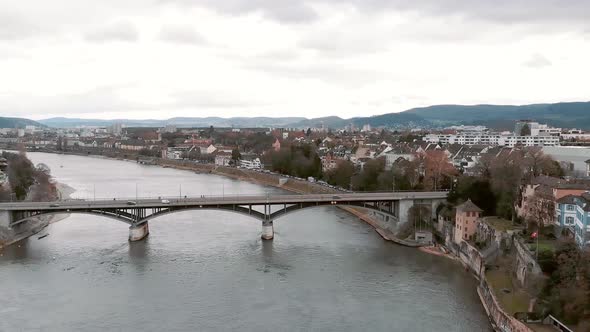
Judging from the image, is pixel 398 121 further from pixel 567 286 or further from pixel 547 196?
pixel 567 286

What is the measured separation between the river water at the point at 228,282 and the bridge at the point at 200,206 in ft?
3.26

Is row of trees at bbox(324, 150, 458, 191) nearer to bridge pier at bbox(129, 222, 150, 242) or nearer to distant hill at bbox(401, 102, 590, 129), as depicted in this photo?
bridge pier at bbox(129, 222, 150, 242)

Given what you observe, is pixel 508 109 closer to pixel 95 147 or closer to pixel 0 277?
pixel 95 147

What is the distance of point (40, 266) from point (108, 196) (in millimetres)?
17184

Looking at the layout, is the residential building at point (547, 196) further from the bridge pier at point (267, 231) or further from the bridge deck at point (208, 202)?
the bridge pier at point (267, 231)

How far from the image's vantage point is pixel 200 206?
25859mm

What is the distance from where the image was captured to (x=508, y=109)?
169375 millimetres

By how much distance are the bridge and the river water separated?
99cm

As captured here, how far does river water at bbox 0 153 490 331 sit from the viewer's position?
53.1ft

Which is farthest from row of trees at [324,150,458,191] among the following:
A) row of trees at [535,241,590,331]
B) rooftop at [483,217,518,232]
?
row of trees at [535,241,590,331]

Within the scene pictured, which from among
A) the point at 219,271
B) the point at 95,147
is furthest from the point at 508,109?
the point at 219,271

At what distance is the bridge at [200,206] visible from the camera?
25375 mm

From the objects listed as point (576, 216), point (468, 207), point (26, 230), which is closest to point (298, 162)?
point (26, 230)

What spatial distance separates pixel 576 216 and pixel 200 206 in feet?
49.1
